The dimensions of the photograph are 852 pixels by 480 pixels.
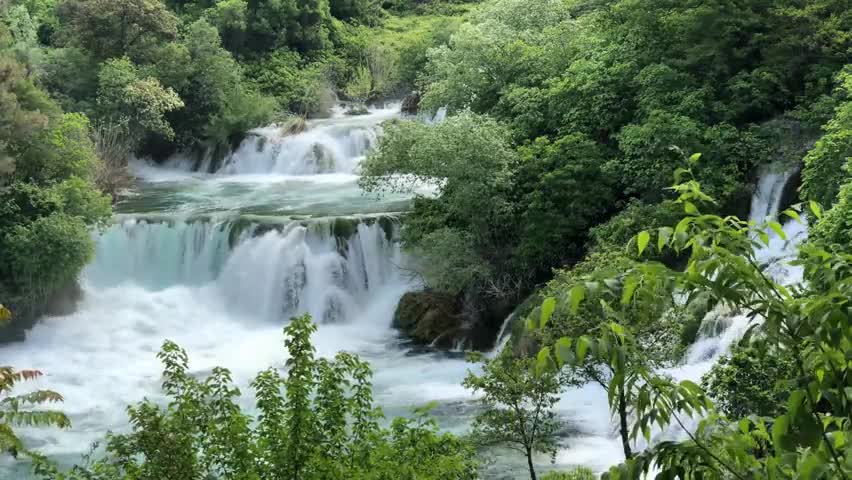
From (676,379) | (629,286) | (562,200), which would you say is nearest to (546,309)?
(629,286)

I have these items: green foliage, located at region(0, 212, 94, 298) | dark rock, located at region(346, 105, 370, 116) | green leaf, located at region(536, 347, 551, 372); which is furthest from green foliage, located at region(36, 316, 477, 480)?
dark rock, located at region(346, 105, 370, 116)

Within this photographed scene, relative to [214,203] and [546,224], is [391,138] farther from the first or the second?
[214,203]

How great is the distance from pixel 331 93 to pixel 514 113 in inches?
665

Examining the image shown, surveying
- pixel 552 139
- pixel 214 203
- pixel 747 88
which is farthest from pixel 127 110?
pixel 747 88

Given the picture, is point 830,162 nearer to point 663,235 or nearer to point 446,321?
point 446,321

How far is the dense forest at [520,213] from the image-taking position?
295 centimetres

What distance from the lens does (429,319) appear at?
19094 mm

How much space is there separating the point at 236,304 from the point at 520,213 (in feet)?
23.6

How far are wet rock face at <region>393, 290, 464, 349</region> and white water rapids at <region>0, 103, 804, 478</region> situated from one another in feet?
1.32

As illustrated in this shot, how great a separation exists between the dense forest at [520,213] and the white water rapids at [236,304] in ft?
2.34

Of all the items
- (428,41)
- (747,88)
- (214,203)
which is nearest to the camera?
(747,88)

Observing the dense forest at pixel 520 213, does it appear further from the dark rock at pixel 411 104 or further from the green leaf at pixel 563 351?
the dark rock at pixel 411 104

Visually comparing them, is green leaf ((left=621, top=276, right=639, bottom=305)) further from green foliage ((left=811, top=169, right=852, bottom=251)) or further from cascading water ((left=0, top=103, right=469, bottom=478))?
cascading water ((left=0, top=103, right=469, bottom=478))

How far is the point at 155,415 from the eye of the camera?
712cm
